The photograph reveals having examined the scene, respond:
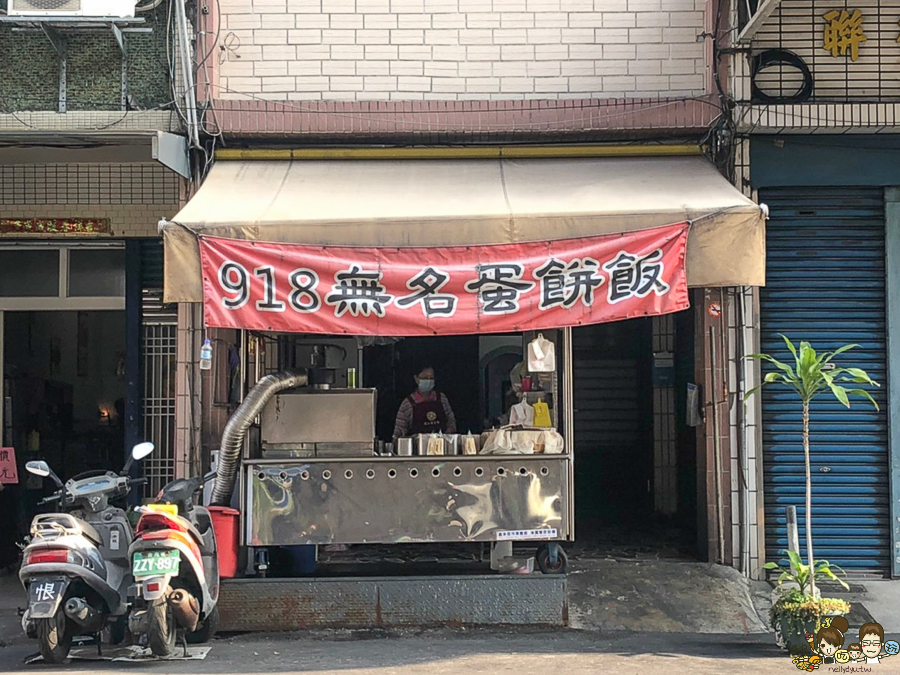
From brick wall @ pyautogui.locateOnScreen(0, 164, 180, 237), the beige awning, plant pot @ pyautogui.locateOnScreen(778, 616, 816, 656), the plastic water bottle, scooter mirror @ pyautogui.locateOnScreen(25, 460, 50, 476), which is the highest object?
brick wall @ pyautogui.locateOnScreen(0, 164, 180, 237)

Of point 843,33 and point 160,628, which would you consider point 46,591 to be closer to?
point 160,628

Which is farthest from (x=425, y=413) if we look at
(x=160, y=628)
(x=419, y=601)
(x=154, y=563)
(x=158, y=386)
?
(x=160, y=628)

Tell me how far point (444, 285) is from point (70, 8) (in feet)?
14.5

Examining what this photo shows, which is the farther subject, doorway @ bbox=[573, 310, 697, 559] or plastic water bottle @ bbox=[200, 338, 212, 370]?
doorway @ bbox=[573, 310, 697, 559]

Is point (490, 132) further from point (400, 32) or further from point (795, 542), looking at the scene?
point (795, 542)

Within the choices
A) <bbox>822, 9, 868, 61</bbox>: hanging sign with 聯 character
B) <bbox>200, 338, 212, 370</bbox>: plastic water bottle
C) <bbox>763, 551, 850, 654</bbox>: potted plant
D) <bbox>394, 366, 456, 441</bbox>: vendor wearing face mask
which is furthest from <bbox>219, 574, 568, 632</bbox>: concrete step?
<bbox>822, 9, 868, 61</bbox>: hanging sign with 聯 character

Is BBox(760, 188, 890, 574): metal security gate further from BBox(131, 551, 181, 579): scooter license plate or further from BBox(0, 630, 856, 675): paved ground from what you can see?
BBox(131, 551, 181, 579): scooter license plate

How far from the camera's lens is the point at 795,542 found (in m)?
7.56

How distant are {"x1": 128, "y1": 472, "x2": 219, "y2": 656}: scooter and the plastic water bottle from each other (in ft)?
4.88

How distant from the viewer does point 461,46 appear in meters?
9.80

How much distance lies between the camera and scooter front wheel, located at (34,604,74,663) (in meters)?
7.08

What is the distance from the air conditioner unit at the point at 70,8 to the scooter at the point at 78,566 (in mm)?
4177

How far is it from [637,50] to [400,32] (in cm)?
224

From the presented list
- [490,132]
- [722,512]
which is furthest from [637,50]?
[722,512]
